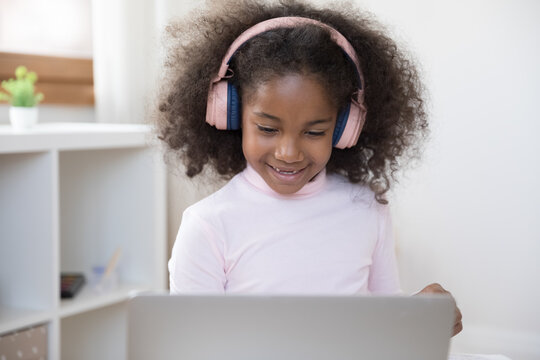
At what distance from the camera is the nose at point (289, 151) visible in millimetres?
867

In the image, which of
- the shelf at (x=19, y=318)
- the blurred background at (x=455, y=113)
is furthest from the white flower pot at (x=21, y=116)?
the shelf at (x=19, y=318)

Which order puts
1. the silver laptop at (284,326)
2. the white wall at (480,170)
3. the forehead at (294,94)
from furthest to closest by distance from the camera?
the white wall at (480,170), the forehead at (294,94), the silver laptop at (284,326)

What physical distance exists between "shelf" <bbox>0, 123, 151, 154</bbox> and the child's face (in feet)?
1.53

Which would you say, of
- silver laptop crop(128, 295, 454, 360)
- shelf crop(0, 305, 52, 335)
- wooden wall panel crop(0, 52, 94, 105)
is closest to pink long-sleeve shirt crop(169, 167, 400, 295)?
silver laptop crop(128, 295, 454, 360)

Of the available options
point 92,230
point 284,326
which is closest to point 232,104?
point 284,326

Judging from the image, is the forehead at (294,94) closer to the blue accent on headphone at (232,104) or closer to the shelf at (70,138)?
the blue accent on headphone at (232,104)

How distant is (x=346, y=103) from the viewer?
93cm

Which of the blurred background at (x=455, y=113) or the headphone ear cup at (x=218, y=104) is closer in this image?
the headphone ear cup at (x=218, y=104)

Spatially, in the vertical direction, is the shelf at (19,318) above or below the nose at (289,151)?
below

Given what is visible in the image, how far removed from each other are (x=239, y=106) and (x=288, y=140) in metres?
0.11

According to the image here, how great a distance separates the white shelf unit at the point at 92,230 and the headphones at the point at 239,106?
0.77 metres

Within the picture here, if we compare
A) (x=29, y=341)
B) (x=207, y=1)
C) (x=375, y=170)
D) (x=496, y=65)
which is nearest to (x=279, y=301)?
(x=375, y=170)

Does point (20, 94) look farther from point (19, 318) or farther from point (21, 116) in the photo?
point (19, 318)

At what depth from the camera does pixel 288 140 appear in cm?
87
